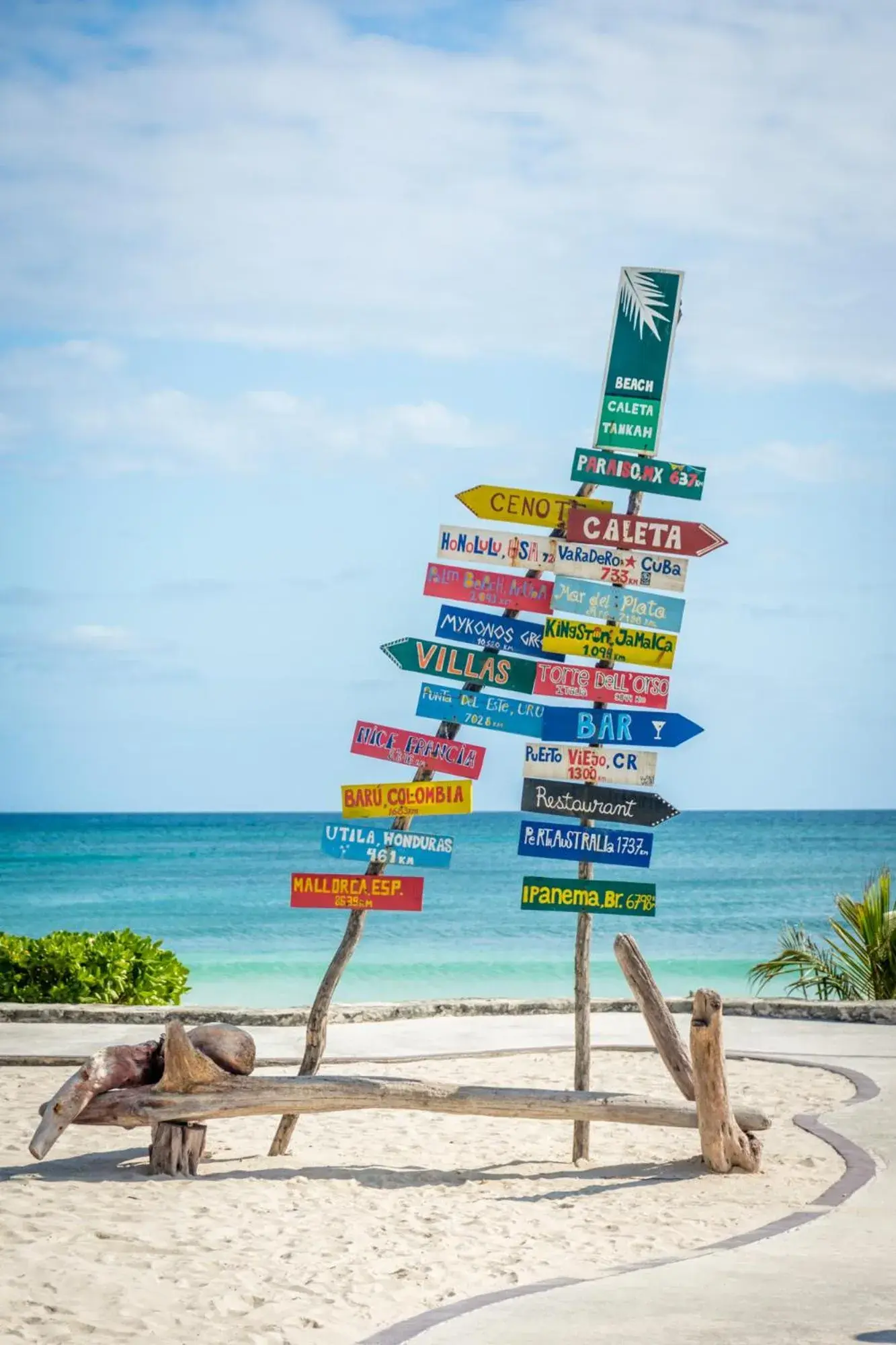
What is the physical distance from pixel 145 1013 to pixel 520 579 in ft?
19.0

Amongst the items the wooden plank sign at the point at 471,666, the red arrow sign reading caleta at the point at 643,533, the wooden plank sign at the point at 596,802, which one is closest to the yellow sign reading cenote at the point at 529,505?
the red arrow sign reading caleta at the point at 643,533

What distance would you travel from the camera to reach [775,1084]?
10.1 m

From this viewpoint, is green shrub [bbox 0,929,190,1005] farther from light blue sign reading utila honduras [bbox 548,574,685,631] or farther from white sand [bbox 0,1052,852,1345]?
light blue sign reading utila honduras [bbox 548,574,685,631]

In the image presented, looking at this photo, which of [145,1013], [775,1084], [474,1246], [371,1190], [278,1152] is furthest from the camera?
[145,1013]

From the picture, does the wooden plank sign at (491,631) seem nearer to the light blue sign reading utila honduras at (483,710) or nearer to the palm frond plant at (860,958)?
the light blue sign reading utila honduras at (483,710)

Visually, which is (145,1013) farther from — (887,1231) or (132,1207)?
(887,1231)

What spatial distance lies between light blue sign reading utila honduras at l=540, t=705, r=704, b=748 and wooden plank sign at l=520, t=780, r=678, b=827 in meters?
0.27

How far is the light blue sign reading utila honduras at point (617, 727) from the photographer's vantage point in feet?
26.1

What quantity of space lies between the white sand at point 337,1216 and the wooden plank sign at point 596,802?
1.94m

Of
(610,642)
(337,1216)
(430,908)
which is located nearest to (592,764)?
(610,642)

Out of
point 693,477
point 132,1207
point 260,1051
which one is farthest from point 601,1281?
point 260,1051

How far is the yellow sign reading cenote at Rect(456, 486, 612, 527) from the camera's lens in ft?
26.8

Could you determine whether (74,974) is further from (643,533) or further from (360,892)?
(643,533)

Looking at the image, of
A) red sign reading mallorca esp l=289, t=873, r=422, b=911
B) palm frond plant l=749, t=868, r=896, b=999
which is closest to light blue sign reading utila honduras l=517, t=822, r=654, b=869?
red sign reading mallorca esp l=289, t=873, r=422, b=911
